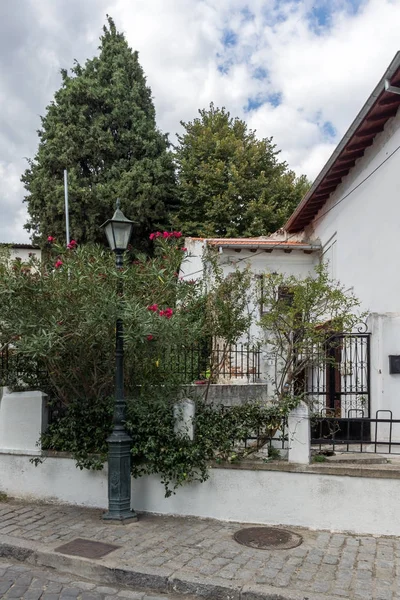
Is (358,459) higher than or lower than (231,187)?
lower

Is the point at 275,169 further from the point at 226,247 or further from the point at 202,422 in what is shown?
the point at 202,422

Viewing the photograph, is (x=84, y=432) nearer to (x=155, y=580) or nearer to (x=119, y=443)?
(x=119, y=443)

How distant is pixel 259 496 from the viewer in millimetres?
6617

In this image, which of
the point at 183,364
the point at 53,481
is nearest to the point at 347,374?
the point at 183,364

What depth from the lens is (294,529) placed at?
641 centimetres

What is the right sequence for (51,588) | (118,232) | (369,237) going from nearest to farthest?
(51,588), (118,232), (369,237)

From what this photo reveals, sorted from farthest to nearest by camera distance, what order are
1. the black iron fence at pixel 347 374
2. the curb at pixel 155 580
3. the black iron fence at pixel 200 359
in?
1. the black iron fence at pixel 347 374
2. the black iron fence at pixel 200 359
3. the curb at pixel 155 580

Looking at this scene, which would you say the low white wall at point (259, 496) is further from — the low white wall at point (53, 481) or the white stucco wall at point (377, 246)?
the white stucco wall at point (377, 246)

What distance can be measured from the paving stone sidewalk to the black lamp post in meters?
0.21

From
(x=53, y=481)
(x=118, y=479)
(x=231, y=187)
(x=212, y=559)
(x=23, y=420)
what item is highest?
(x=231, y=187)

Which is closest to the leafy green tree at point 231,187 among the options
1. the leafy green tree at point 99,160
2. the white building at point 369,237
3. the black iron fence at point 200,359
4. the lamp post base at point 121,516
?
the leafy green tree at point 99,160

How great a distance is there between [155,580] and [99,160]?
19229 mm

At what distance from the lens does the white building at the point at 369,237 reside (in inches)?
310

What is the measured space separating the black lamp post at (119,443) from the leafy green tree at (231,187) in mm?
14322
